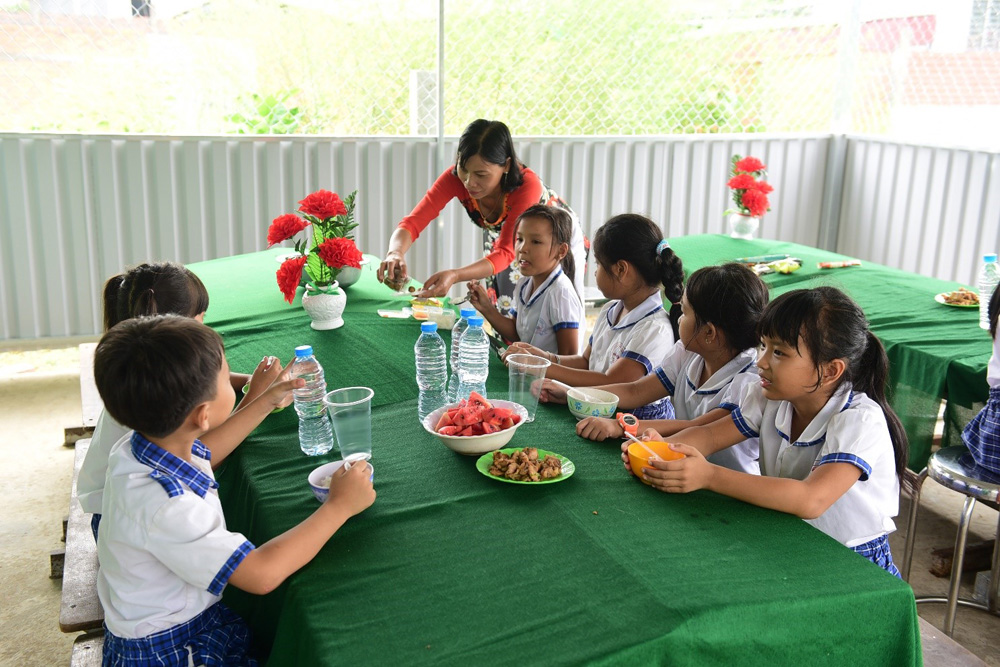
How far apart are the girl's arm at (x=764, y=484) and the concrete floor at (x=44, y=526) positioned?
130 centimetres

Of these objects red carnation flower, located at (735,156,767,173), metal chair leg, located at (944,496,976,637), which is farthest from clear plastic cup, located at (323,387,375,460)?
red carnation flower, located at (735,156,767,173)

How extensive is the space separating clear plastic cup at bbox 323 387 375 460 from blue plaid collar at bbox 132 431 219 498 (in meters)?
0.37

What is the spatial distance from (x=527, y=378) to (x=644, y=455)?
1.38 ft

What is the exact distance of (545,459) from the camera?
1825mm

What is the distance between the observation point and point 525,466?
178 cm

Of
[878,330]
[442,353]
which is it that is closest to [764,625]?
[442,353]

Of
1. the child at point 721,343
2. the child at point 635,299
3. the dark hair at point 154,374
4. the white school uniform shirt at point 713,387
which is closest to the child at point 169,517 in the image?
the dark hair at point 154,374

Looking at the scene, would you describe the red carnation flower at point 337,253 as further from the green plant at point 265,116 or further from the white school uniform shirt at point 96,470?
the green plant at point 265,116

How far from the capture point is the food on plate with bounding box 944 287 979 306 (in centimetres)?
357

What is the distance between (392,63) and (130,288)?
13.3 ft

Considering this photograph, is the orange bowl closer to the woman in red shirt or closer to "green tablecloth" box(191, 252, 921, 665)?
"green tablecloth" box(191, 252, 921, 665)

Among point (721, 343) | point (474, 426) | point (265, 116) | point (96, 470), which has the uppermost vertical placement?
point (265, 116)

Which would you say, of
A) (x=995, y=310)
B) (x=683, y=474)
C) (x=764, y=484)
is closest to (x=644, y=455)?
(x=683, y=474)

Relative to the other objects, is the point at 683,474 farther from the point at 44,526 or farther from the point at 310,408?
the point at 44,526
